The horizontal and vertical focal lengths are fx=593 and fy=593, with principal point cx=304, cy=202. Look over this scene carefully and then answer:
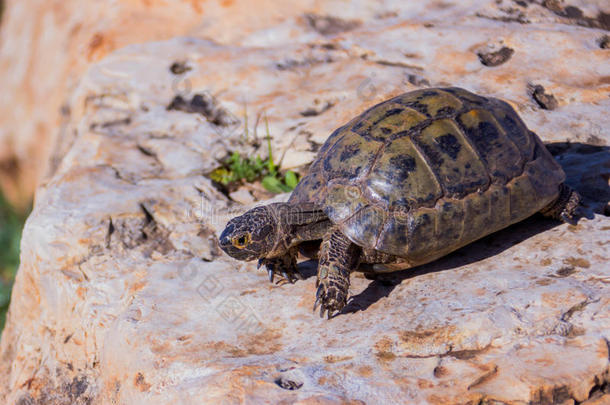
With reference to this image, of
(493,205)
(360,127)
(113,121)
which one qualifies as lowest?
(113,121)

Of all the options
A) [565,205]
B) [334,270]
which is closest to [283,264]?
[334,270]

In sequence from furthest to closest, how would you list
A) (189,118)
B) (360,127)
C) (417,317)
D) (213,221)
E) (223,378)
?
(189,118) → (213,221) → (360,127) → (417,317) → (223,378)

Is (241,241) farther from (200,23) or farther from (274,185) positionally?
(200,23)

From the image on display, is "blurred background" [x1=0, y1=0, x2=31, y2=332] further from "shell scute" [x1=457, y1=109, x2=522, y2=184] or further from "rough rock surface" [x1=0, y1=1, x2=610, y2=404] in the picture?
"shell scute" [x1=457, y1=109, x2=522, y2=184]

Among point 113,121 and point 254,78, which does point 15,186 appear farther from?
point 254,78

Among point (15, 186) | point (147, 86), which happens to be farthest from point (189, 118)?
point (15, 186)

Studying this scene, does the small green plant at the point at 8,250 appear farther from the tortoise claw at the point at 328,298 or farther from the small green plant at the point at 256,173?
the tortoise claw at the point at 328,298
